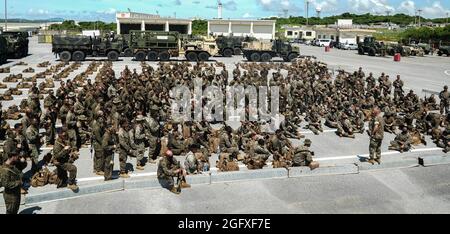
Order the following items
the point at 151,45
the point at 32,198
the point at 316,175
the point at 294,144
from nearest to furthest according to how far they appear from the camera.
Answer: the point at 32,198
the point at 316,175
the point at 294,144
the point at 151,45

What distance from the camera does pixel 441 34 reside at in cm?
6238

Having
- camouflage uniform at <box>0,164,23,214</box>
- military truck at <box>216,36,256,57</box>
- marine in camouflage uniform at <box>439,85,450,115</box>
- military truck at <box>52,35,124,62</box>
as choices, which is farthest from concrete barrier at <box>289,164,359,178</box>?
military truck at <box>216,36,256,57</box>

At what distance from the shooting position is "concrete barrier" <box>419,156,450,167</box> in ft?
40.5

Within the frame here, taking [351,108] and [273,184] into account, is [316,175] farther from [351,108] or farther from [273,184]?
[351,108]

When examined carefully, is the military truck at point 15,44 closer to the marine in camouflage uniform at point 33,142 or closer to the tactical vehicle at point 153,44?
the tactical vehicle at point 153,44

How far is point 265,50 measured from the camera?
3803 centimetres

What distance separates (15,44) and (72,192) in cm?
3109

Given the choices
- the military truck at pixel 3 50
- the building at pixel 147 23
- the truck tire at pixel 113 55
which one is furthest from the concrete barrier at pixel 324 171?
the building at pixel 147 23

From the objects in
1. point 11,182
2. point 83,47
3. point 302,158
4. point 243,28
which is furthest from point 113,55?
point 243,28

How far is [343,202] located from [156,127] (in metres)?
5.34

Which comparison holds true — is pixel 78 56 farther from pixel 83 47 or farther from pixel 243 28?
pixel 243 28

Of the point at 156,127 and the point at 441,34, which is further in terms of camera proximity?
the point at 441,34

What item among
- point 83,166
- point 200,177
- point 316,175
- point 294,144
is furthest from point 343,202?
point 83,166

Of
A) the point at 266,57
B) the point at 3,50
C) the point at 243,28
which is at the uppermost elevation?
the point at 243,28
